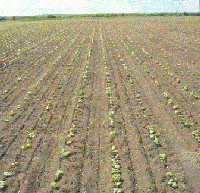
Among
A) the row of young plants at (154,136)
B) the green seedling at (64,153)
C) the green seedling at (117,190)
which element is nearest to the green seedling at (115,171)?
the green seedling at (117,190)

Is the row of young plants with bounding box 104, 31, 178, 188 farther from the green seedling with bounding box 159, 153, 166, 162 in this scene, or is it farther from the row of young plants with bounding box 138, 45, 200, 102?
the row of young plants with bounding box 138, 45, 200, 102

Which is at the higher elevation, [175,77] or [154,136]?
[175,77]

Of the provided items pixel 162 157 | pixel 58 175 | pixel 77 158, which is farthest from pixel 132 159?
pixel 58 175

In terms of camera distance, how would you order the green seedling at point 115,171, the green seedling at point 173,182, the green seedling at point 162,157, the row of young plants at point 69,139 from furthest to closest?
the green seedling at point 162,157 < the green seedling at point 115,171 < the row of young plants at point 69,139 < the green seedling at point 173,182

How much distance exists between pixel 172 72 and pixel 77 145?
30.2 feet

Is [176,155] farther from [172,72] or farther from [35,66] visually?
[35,66]

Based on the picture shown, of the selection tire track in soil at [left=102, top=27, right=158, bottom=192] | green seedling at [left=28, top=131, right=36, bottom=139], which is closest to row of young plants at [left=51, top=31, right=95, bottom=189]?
green seedling at [left=28, top=131, right=36, bottom=139]

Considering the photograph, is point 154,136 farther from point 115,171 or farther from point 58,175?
point 58,175

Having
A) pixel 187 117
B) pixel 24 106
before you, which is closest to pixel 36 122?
pixel 24 106

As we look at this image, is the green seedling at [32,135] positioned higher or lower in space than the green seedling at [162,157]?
higher

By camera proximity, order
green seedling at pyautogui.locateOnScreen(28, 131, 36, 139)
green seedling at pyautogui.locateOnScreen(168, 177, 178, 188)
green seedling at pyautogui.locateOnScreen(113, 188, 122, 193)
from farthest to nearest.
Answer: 1. green seedling at pyautogui.locateOnScreen(28, 131, 36, 139)
2. green seedling at pyautogui.locateOnScreen(168, 177, 178, 188)
3. green seedling at pyautogui.locateOnScreen(113, 188, 122, 193)

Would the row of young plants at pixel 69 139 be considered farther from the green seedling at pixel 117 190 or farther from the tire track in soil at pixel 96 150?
the green seedling at pixel 117 190

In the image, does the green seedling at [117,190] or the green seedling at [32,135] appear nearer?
the green seedling at [117,190]

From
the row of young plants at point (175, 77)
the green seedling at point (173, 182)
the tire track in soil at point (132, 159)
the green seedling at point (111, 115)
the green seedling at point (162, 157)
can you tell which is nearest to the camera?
the green seedling at point (173, 182)
